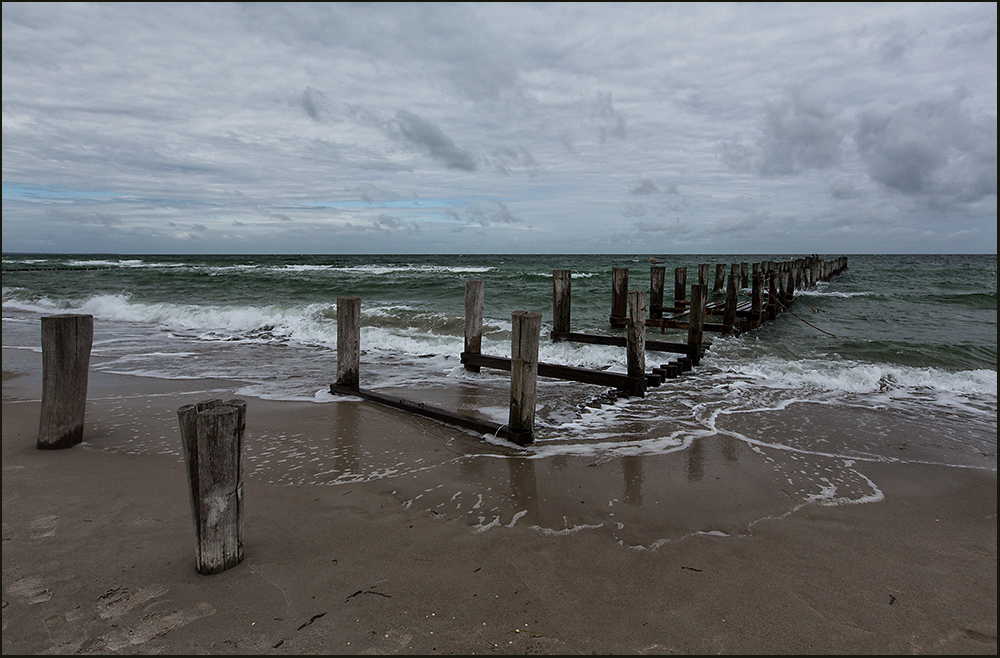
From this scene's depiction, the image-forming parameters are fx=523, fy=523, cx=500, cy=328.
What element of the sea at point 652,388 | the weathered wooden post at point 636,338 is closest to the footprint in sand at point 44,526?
the sea at point 652,388

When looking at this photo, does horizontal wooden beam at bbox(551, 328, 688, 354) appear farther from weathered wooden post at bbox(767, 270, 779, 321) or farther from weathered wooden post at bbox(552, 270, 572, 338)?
weathered wooden post at bbox(767, 270, 779, 321)

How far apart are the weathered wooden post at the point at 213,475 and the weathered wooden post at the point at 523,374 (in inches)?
114

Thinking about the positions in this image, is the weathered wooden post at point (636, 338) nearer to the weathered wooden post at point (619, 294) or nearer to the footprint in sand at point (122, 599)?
the weathered wooden post at point (619, 294)

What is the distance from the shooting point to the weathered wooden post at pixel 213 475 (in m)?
2.85

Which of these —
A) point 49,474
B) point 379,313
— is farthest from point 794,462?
point 379,313

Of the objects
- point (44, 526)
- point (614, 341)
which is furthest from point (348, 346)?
point (614, 341)

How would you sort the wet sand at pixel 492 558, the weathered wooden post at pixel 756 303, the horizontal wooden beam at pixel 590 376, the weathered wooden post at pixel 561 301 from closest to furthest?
1. the wet sand at pixel 492 558
2. the horizontal wooden beam at pixel 590 376
3. the weathered wooden post at pixel 561 301
4. the weathered wooden post at pixel 756 303

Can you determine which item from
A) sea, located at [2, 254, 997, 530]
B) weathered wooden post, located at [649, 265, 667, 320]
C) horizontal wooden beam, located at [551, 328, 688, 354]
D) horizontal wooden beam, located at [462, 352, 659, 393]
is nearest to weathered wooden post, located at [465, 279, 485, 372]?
sea, located at [2, 254, 997, 530]

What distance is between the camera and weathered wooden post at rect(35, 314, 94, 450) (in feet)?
16.0

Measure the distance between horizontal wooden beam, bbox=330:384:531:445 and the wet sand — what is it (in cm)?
43

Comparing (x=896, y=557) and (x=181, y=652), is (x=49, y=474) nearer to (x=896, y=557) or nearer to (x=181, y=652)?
(x=181, y=652)

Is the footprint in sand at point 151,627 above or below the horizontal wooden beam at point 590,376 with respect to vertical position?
below

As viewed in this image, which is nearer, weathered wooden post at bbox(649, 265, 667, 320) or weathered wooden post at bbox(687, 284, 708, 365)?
weathered wooden post at bbox(687, 284, 708, 365)

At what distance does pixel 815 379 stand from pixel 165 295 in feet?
75.1
